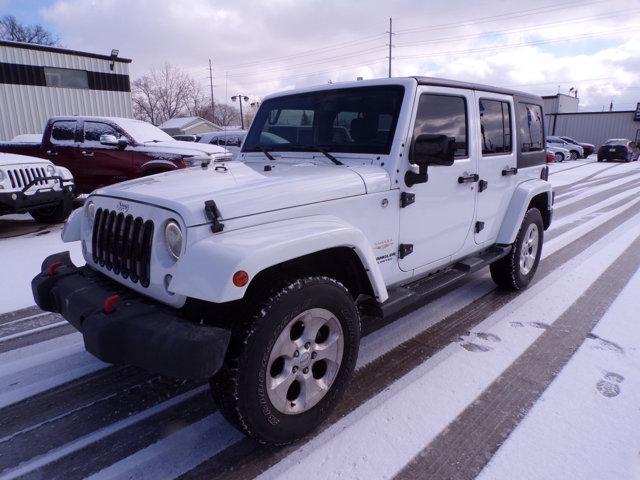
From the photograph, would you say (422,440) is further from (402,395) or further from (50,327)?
(50,327)

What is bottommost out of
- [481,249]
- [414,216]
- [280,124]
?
[481,249]

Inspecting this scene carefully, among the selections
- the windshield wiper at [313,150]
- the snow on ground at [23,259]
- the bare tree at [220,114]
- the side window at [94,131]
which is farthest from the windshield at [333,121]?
the bare tree at [220,114]

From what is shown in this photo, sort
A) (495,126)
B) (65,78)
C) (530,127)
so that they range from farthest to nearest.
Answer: (65,78) → (530,127) → (495,126)

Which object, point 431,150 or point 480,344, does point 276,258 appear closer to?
point 431,150

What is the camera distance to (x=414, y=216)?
3.00 meters

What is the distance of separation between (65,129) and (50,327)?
6.90 meters

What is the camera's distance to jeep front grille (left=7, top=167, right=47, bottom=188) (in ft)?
21.7

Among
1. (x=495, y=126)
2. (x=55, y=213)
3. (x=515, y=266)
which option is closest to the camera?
(x=495, y=126)

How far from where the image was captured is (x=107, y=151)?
8648 millimetres

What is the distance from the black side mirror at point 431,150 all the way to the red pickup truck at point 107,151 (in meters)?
5.95

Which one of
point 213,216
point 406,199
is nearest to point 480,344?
point 406,199

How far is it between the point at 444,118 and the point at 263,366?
230cm

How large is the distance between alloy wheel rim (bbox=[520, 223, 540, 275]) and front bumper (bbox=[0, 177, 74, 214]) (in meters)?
7.02

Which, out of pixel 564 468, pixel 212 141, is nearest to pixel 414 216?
pixel 564 468
